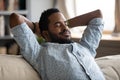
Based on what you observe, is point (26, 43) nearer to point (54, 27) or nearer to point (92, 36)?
point (54, 27)

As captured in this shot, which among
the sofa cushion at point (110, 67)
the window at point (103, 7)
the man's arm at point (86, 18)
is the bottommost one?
the sofa cushion at point (110, 67)

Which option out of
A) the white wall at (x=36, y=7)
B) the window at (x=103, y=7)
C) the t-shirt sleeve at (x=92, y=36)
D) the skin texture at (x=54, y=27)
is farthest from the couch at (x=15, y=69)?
the window at (x=103, y=7)

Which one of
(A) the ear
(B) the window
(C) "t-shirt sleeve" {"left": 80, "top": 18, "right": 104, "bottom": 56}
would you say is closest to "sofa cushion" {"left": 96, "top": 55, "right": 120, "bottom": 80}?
(C) "t-shirt sleeve" {"left": 80, "top": 18, "right": 104, "bottom": 56}

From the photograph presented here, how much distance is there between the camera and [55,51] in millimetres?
1485

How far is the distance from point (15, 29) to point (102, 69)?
0.58 metres

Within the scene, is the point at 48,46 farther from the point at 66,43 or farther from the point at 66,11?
the point at 66,11

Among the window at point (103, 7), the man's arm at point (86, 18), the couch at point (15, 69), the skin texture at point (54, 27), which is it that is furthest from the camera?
the window at point (103, 7)

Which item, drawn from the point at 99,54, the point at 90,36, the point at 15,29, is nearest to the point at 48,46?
the point at 15,29

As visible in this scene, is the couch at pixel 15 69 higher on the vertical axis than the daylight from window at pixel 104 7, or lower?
lower

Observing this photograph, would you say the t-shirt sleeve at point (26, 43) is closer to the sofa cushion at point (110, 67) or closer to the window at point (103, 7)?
the sofa cushion at point (110, 67)

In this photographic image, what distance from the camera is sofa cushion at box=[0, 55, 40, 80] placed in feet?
4.52

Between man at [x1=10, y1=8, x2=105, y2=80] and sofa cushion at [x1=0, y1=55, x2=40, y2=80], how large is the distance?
3 cm

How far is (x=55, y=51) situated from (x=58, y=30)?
0.13 meters

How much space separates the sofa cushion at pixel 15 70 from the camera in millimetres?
1377
